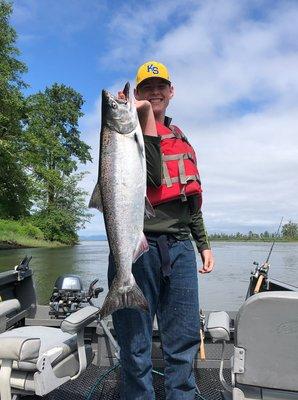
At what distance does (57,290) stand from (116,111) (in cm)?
305

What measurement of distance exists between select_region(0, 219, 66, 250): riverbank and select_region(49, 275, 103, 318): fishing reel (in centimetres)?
2820

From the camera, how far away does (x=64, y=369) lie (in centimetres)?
333

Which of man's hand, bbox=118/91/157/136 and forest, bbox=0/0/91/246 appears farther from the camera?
forest, bbox=0/0/91/246

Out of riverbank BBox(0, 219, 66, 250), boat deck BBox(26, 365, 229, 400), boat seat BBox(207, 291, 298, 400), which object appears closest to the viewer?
boat seat BBox(207, 291, 298, 400)

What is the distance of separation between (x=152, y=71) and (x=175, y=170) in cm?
61

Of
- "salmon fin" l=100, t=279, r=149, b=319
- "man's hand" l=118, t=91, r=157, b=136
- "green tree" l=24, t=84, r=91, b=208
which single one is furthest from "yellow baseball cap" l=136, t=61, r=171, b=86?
"green tree" l=24, t=84, r=91, b=208

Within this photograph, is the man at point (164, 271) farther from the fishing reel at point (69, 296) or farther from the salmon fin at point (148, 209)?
Result: the fishing reel at point (69, 296)

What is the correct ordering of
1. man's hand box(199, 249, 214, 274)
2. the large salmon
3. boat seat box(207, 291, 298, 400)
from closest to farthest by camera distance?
boat seat box(207, 291, 298, 400) → the large salmon → man's hand box(199, 249, 214, 274)

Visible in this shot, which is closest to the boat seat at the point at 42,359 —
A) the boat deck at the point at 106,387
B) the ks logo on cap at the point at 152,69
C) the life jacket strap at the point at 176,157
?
the boat deck at the point at 106,387

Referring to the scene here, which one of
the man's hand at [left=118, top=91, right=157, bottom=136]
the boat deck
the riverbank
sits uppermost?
the riverbank

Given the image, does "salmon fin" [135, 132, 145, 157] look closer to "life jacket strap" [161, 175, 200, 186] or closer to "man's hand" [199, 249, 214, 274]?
"life jacket strap" [161, 175, 200, 186]

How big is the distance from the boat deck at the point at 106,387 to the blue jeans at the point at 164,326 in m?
1.23

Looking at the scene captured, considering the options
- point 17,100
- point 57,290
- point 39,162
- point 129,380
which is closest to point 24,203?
point 39,162

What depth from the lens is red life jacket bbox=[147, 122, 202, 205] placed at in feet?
9.36
